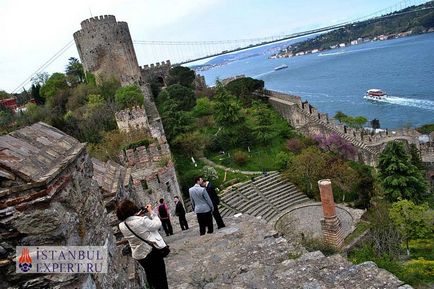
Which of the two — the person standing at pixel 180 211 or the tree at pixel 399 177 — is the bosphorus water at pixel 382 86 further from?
→ the person standing at pixel 180 211

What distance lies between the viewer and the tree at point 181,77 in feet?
139

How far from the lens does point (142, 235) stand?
4.14m

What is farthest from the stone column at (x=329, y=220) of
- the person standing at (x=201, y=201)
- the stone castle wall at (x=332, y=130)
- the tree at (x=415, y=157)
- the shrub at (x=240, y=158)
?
the stone castle wall at (x=332, y=130)

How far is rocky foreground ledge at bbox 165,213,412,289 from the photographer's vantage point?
4.65m

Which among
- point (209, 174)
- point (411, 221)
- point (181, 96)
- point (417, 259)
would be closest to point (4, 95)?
point (181, 96)

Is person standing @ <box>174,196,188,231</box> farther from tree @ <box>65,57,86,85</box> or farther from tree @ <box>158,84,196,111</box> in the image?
tree @ <box>65,57,86,85</box>

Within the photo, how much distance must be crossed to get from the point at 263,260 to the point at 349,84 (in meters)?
70.9

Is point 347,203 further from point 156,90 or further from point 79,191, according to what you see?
point 156,90

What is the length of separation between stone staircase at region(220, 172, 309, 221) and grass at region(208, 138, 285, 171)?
1.75 meters

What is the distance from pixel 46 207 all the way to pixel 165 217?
633 centimetres

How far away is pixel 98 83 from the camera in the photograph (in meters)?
33.1

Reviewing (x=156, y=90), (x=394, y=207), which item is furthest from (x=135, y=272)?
(x=156, y=90)

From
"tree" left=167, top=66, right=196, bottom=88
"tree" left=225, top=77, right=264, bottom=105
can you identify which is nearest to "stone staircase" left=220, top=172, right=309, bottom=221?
"tree" left=225, top=77, right=264, bottom=105

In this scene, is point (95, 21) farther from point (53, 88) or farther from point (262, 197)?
point (262, 197)
